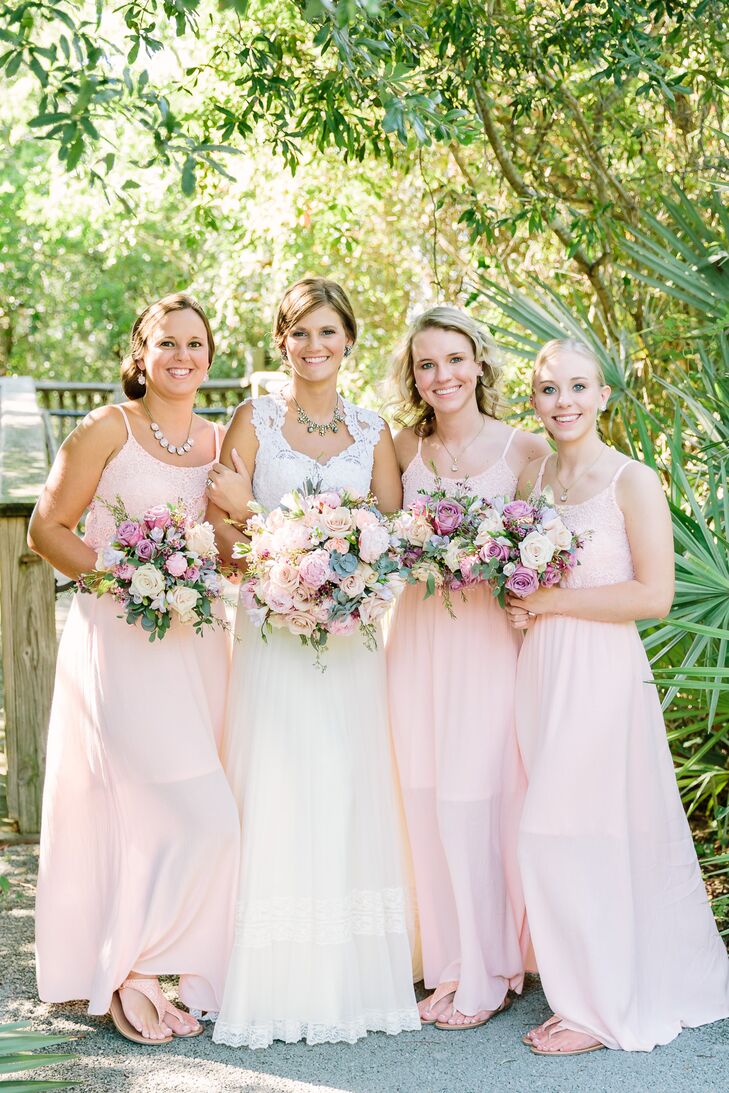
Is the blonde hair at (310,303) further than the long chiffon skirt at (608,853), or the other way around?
the blonde hair at (310,303)

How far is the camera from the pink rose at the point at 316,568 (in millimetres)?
3473

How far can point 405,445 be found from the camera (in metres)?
4.24

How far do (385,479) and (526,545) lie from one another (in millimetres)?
822

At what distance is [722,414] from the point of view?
4891mm

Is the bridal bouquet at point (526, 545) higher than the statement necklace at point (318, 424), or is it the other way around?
the statement necklace at point (318, 424)

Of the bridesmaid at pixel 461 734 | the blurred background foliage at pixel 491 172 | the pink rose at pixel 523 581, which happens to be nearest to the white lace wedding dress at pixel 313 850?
the bridesmaid at pixel 461 734

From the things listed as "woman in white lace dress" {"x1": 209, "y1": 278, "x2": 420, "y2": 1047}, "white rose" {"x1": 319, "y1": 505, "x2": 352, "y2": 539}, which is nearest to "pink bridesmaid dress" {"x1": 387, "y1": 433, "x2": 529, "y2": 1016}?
"woman in white lace dress" {"x1": 209, "y1": 278, "x2": 420, "y2": 1047}

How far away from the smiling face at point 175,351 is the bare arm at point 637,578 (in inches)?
53.1

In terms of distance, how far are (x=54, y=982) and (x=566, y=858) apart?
170 cm

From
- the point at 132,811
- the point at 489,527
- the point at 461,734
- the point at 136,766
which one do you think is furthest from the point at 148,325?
the point at 461,734

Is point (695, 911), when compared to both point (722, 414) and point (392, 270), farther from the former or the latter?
point (392, 270)

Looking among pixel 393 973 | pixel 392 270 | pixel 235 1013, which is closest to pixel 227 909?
pixel 235 1013

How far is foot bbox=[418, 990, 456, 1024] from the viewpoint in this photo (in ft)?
12.3

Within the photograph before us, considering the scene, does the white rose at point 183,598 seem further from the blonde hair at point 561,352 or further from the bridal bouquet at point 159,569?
the blonde hair at point 561,352
